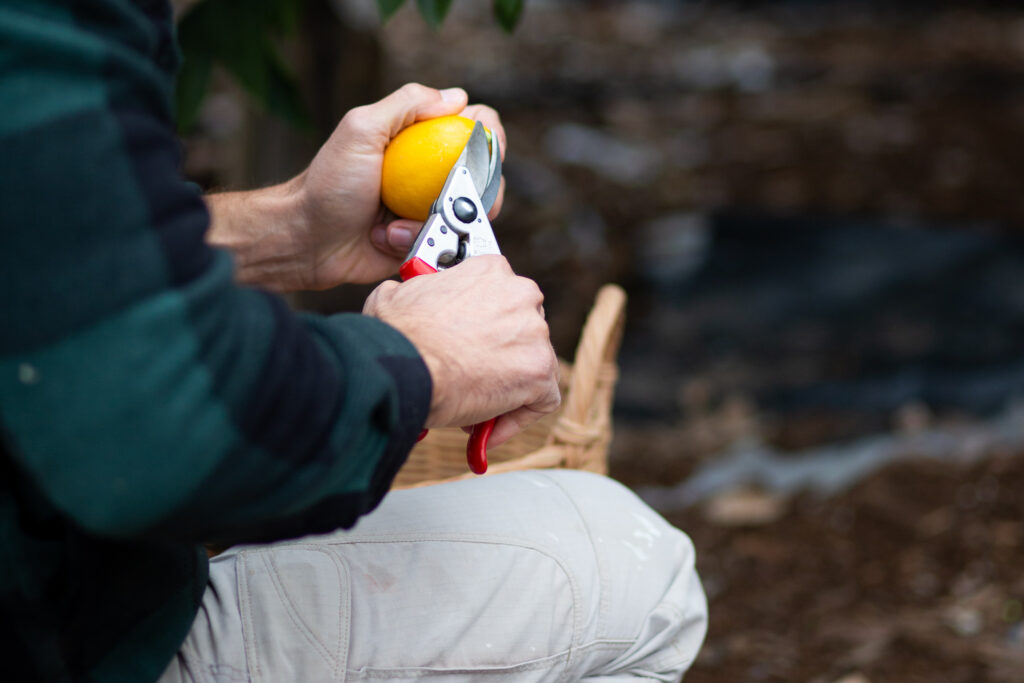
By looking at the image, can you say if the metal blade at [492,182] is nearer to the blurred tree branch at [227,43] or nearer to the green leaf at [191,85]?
the blurred tree branch at [227,43]

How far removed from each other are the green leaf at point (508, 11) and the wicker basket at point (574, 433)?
434 mm

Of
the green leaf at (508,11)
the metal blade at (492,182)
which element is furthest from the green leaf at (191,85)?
the metal blade at (492,182)

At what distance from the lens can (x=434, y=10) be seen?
1378mm

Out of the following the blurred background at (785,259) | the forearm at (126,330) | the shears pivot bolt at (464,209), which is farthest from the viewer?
the blurred background at (785,259)

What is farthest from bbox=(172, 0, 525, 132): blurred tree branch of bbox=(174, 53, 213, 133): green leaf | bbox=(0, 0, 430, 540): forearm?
bbox=(0, 0, 430, 540): forearm

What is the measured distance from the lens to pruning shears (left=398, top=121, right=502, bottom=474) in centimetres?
95

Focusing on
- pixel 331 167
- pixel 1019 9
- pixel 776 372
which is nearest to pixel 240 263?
pixel 331 167

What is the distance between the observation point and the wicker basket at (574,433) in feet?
4.12

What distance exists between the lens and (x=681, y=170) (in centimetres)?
416

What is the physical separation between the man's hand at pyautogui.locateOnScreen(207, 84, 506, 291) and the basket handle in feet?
0.94

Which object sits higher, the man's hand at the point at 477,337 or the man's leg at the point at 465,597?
the man's hand at the point at 477,337

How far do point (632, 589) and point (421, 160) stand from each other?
53 centimetres

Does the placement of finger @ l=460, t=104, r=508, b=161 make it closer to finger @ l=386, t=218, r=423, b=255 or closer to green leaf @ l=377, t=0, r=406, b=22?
finger @ l=386, t=218, r=423, b=255

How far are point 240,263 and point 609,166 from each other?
301 cm
